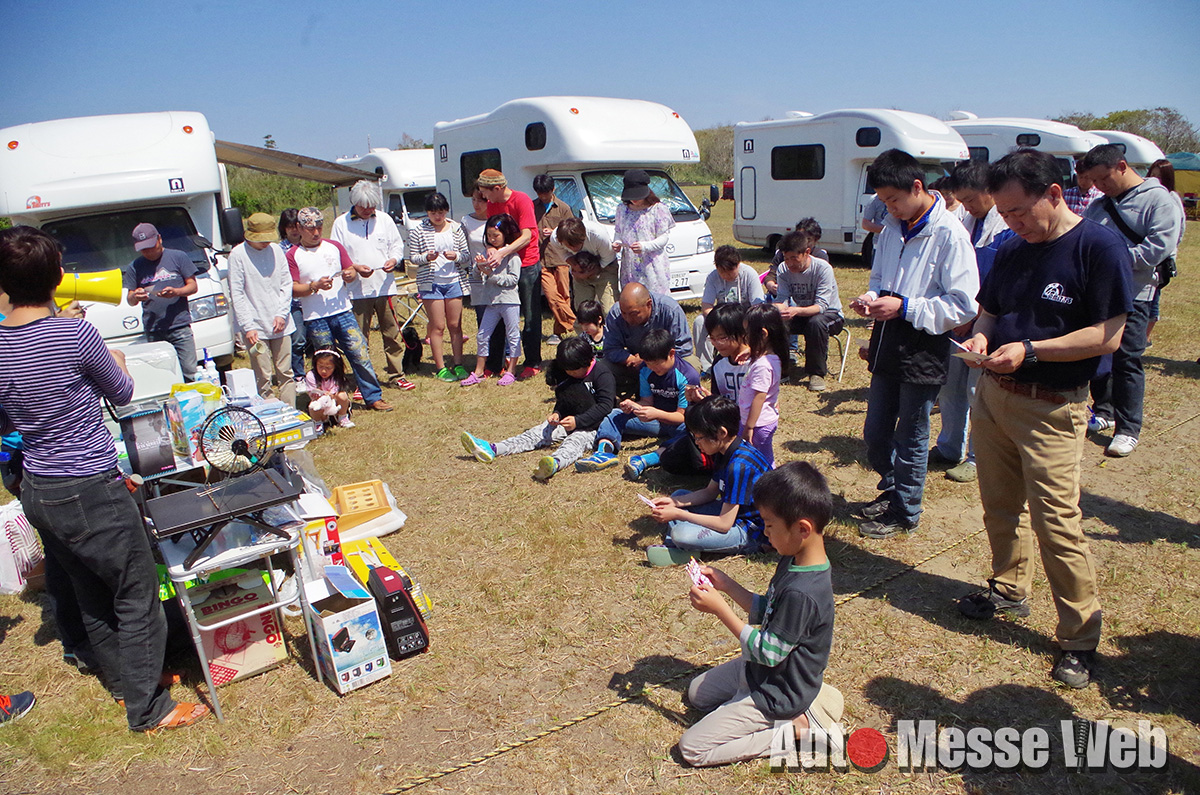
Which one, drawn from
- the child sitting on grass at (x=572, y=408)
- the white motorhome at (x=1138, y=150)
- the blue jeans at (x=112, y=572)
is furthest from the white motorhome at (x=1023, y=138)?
the blue jeans at (x=112, y=572)

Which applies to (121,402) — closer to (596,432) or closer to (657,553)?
(657,553)

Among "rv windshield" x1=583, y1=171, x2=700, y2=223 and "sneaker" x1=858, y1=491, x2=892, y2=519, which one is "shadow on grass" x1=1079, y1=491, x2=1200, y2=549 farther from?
"rv windshield" x1=583, y1=171, x2=700, y2=223

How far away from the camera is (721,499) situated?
4.36 metres

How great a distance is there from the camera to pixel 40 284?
8.96 feet

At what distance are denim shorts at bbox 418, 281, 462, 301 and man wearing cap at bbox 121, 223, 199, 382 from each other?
222cm

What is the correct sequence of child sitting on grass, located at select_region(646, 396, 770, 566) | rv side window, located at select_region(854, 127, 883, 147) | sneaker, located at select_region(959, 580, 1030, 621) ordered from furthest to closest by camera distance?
rv side window, located at select_region(854, 127, 883, 147), child sitting on grass, located at select_region(646, 396, 770, 566), sneaker, located at select_region(959, 580, 1030, 621)

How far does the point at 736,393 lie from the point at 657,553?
1.18 meters

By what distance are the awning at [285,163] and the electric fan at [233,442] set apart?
8395 millimetres

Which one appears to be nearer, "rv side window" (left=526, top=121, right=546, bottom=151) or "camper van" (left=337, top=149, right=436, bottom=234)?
"rv side window" (left=526, top=121, right=546, bottom=151)

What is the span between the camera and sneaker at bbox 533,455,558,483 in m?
5.45

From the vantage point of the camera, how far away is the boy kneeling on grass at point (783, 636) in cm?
252

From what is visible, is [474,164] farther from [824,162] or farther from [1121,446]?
[1121,446]

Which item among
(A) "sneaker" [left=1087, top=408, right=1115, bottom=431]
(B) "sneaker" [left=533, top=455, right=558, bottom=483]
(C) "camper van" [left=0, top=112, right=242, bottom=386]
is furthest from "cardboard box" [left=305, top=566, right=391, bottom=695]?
(A) "sneaker" [left=1087, top=408, right=1115, bottom=431]

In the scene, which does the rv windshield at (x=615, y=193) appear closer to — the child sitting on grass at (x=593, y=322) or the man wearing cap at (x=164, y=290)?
the child sitting on grass at (x=593, y=322)
